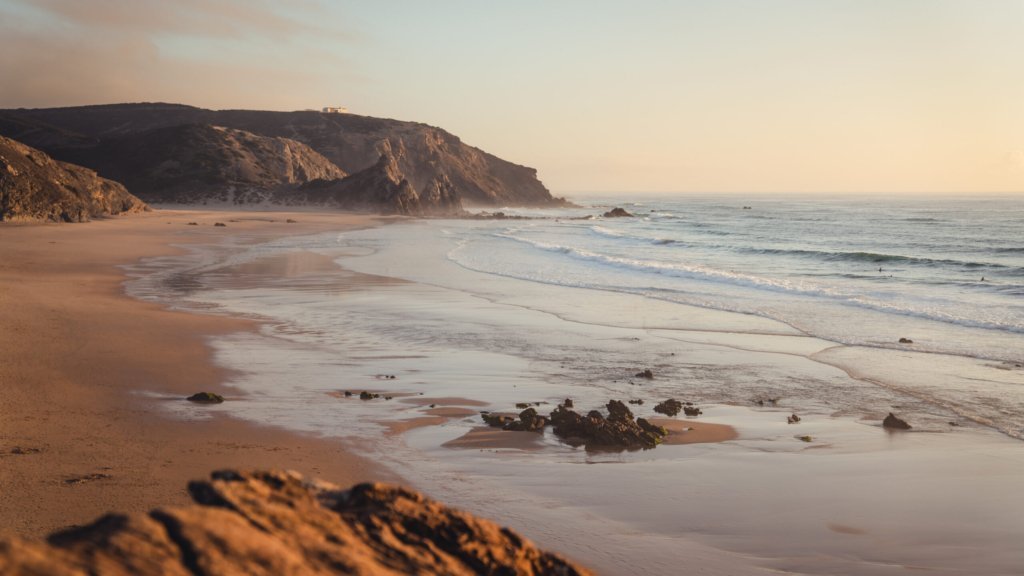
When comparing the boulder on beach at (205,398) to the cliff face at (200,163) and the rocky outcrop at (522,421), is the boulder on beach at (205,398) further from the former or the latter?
the cliff face at (200,163)

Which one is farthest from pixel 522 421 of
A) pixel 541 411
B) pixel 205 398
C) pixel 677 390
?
pixel 205 398

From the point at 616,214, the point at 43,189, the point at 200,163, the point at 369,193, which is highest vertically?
the point at 200,163

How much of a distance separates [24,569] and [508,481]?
5553 millimetres

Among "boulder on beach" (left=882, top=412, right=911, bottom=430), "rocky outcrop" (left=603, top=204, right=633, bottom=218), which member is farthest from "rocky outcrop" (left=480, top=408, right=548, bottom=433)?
"rocky outcrop" (left=603, top=204, right=633, bottom=218)

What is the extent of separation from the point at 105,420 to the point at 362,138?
142501 millimetres

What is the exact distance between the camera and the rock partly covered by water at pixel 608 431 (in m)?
8.54

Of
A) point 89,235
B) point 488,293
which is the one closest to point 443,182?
point 89,235

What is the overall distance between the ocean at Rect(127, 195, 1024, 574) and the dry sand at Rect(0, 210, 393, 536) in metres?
0.65

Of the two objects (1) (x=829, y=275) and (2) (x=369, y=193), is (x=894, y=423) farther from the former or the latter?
(2) (x=369, y=193)

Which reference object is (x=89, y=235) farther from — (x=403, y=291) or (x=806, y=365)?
(x=806, y=365)

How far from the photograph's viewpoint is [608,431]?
862 cm

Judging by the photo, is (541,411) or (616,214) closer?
(541,411)

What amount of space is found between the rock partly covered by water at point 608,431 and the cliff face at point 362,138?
12344cm

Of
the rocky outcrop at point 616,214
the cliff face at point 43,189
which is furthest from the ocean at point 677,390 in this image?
the rocky outcrop at point 616,214
